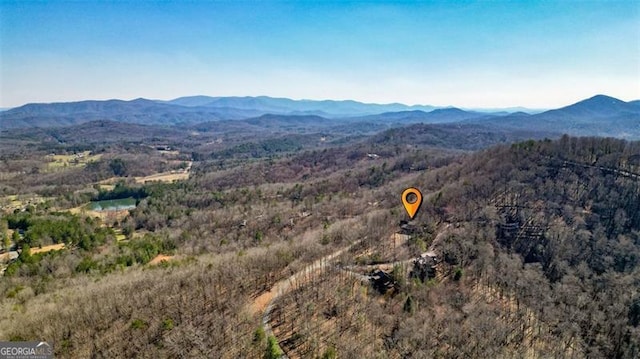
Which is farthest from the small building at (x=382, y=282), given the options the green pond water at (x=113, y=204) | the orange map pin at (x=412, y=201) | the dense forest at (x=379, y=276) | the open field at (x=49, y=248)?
the green pond water at (x=113, y=204)

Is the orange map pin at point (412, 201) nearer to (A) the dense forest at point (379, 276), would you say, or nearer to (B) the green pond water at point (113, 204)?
(A) the dense forest at point (379, 276)

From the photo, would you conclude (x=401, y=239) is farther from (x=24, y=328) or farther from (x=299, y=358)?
(x=24, y=328)

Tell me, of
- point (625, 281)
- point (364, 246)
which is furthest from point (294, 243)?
point (625, 281)

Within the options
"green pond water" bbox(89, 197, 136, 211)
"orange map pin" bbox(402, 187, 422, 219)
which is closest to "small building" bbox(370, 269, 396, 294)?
"orange map pin" bbox(402, 187, 422, 219)
